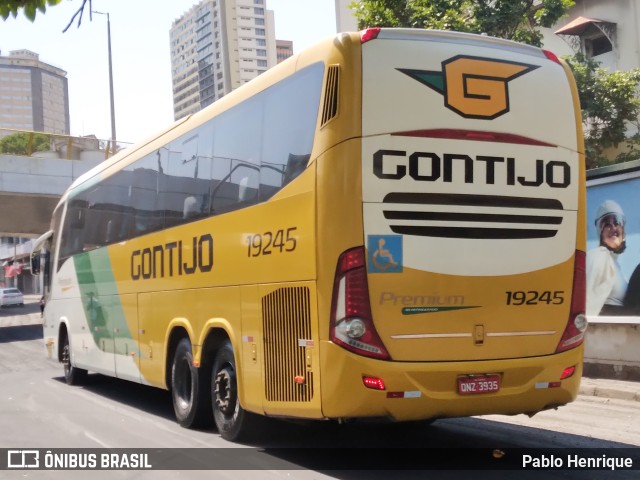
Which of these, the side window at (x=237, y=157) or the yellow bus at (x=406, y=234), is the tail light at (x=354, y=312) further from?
the side window at (x=237, y=157)

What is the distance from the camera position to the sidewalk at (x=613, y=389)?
1143 centimetres

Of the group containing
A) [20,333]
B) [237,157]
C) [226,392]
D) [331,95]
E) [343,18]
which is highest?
[343,18]

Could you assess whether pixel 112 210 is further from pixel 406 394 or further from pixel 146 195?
pixel 406 394

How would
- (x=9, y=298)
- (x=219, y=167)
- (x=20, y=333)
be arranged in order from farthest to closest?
(x=9, y=298)
(x=20, y=333)
(x=219, y=167)

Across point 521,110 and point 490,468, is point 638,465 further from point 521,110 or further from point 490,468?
point 521,110

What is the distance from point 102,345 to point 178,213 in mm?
4167

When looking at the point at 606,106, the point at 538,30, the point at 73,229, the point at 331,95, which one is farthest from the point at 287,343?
the point at 606,106

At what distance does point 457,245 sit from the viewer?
689 centimetres

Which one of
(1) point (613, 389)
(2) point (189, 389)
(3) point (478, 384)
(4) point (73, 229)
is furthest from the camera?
(4) point (73, 229)

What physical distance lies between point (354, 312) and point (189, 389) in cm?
402

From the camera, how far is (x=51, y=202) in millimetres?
34375

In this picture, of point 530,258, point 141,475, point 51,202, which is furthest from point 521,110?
point 51,202

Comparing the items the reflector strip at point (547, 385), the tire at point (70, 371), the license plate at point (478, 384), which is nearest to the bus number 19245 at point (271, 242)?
the license plate at point (478, 384)

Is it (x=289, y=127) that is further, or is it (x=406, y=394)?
(x=289, y=127)
